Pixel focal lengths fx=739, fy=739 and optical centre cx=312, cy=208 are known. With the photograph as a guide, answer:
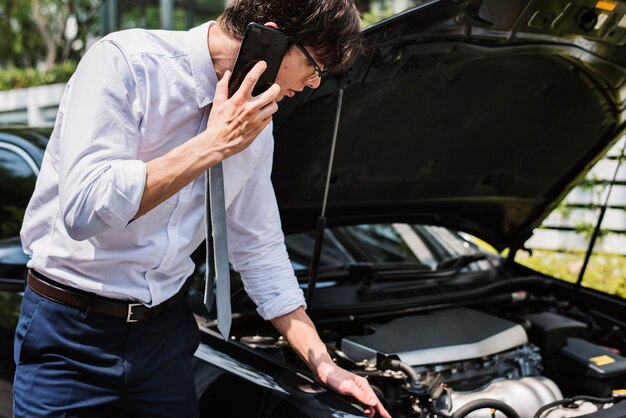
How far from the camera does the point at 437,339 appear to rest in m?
2.51

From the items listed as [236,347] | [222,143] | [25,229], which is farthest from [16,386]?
[222,143]

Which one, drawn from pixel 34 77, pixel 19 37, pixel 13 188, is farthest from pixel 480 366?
pixel 19 37

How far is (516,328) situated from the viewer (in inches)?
105

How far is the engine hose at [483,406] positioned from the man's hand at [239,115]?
1024 mm

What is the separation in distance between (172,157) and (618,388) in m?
1.77

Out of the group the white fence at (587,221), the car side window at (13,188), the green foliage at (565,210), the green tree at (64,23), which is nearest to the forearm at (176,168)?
the car side window at (13,188)

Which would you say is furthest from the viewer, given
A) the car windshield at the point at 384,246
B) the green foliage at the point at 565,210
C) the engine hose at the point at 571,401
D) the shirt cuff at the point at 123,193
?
the green foliage at the point at 565,210

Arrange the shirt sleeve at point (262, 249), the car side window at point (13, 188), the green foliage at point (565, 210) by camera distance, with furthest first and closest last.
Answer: the green foliage at point (565, 210), the car side window at point (13, 188), the shirt sleeve at point (262, 249)

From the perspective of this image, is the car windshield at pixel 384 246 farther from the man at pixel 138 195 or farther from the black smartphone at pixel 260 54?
the black smartphone at pixel 260 54

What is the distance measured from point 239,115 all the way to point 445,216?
1899 mm

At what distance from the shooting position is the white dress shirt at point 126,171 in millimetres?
1464

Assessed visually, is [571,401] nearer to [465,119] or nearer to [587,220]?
[465,119]

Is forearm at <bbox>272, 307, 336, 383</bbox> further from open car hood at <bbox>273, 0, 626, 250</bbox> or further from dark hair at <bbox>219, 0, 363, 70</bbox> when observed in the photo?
dark hair at <bbox>219, 0, 363, 70</bbox>

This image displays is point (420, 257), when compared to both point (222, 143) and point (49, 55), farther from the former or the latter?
point (49, 55)
